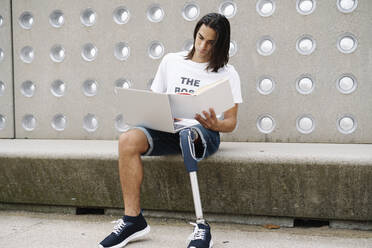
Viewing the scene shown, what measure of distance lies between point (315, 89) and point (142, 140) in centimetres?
126

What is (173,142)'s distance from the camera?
196 cm

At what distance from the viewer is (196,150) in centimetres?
190

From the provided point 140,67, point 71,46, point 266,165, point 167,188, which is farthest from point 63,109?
point 266,165

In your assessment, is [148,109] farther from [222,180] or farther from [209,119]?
[222,180]

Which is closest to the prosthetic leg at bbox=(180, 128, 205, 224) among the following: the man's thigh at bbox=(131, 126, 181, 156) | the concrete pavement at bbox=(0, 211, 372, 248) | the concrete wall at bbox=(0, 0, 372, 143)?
the man's thigh at bbox=(131, 126, 181, 156)

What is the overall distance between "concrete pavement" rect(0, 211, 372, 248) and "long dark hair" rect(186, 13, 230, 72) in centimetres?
88

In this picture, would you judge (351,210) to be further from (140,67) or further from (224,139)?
(140,67)

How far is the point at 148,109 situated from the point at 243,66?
1.06 meters

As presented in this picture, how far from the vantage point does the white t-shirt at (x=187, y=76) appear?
204 cm

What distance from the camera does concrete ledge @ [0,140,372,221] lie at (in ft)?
6.19

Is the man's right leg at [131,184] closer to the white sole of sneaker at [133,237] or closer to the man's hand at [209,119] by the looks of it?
the white sole of sneaker at [133,237]

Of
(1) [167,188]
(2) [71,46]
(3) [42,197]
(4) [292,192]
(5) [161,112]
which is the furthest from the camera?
(2) [71,46]

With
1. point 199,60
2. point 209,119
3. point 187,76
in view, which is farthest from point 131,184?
point 199,60

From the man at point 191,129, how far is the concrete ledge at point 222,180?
0.17 metres
